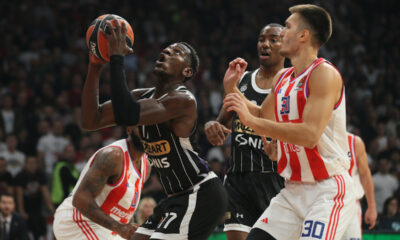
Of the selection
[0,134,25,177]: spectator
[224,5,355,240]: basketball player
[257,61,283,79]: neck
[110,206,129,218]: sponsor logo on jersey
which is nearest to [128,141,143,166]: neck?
[110,206,129,218]: sponsor logo on jersey

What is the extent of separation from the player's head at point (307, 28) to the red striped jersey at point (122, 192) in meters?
1.85

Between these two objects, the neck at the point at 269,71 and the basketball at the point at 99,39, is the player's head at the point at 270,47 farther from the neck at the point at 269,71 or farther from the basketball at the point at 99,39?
the basketball at the point at 99,39

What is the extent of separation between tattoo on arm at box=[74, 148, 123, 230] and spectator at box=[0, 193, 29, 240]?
397 cm

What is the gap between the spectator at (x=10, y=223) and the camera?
8.43 meters

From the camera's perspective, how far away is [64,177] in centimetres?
935

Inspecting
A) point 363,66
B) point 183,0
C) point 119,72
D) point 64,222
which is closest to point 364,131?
point 363,66

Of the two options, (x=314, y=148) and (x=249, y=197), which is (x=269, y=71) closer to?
(x=249, y=197)

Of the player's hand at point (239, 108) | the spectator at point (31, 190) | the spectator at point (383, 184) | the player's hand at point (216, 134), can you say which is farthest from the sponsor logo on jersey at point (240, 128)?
the spectator at point (383, 184)

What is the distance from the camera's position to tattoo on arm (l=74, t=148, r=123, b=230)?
481 cm

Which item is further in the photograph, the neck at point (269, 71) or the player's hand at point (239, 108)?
the neck at point (269, 71)

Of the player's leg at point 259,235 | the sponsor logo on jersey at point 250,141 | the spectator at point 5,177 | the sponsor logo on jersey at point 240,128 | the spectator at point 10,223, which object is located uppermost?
the sponsor logo on jersey at point 240,128

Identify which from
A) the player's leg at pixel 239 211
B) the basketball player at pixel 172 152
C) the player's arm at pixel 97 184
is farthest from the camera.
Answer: the player's leg at pixel 239 211

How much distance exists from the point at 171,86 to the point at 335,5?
12.8 meters

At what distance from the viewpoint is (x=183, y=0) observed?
1579 centimetres
